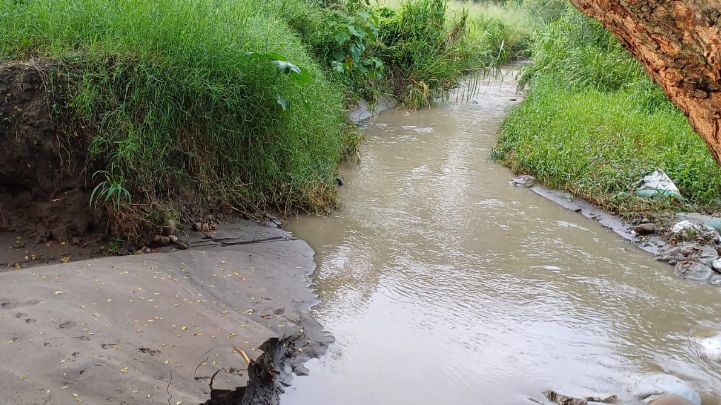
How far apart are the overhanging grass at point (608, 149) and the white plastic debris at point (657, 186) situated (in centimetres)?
10

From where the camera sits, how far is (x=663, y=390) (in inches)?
141

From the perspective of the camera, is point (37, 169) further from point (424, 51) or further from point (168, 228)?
point (424, 51)

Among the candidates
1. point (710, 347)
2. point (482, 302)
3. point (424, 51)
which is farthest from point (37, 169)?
point (424, 51)

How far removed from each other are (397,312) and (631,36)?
2639mm

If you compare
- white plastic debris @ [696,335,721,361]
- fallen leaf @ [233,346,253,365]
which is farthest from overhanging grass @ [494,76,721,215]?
fallen leaf @ [233,346,253,365]

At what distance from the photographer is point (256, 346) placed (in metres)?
3.46

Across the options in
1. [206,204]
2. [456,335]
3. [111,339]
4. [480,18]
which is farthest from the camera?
[480,18]

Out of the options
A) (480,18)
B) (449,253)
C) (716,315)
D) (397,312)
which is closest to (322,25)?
(449,253)

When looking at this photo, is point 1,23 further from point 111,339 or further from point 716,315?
point 716,315

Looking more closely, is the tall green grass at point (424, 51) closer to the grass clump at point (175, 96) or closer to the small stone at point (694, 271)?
the grass clump at point (175, 96)

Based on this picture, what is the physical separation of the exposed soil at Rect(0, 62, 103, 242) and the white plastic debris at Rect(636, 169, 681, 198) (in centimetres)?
461

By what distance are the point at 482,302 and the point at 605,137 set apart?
3.47 m

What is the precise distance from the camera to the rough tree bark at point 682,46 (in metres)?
1.81

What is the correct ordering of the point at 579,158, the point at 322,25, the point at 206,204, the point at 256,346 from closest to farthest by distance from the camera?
the point at 256,346
the point at 206,204
the point at 579,158
the point at 322,25
